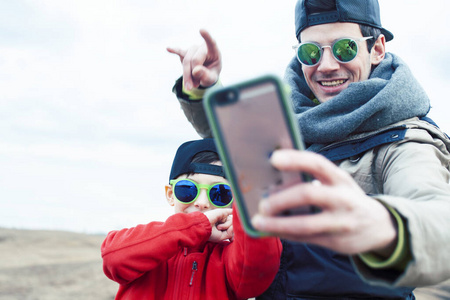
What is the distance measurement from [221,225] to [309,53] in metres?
1.23

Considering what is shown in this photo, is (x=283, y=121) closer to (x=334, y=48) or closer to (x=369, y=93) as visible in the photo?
(x=369, y=93)

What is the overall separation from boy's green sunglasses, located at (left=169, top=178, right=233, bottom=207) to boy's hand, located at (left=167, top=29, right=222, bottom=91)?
0.87 m

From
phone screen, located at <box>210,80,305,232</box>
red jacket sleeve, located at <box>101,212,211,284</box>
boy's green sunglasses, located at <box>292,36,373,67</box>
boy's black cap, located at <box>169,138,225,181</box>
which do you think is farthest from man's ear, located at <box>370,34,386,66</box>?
phone screen, located at <box>210,80,305,232</box>

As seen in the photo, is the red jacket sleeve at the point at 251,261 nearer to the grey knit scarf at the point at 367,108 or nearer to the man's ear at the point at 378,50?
the grey knit scarf at the point at 367,108

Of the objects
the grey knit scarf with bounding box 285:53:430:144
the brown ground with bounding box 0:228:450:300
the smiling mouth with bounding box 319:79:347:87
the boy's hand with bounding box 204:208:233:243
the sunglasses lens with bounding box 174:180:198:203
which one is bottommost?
the brown ground with bounding box 0:228:450:300

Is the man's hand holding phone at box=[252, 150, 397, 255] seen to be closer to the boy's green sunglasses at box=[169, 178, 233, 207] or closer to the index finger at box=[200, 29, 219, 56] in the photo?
the index finger at box=[200, 29, 219, 56]

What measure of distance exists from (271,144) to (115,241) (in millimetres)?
1669

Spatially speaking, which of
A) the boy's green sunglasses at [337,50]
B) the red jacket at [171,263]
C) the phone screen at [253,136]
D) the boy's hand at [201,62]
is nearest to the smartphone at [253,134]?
the phone screen at [253,136]

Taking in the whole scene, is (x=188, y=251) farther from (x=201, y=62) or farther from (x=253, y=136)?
(x=253, y=136)

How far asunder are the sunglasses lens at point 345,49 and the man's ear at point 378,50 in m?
0.27

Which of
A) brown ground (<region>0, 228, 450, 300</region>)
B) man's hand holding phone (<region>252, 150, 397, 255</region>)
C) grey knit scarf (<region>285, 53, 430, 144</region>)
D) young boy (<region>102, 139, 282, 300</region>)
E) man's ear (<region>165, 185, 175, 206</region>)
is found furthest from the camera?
brown ground (<region>0, 228, 450, 300</region>)

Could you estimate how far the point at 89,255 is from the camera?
14469 mm

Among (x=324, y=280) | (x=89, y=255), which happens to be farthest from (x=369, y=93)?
(x=89, y=255)

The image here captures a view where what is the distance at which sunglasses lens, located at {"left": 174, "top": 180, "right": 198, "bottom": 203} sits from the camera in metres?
2.58
